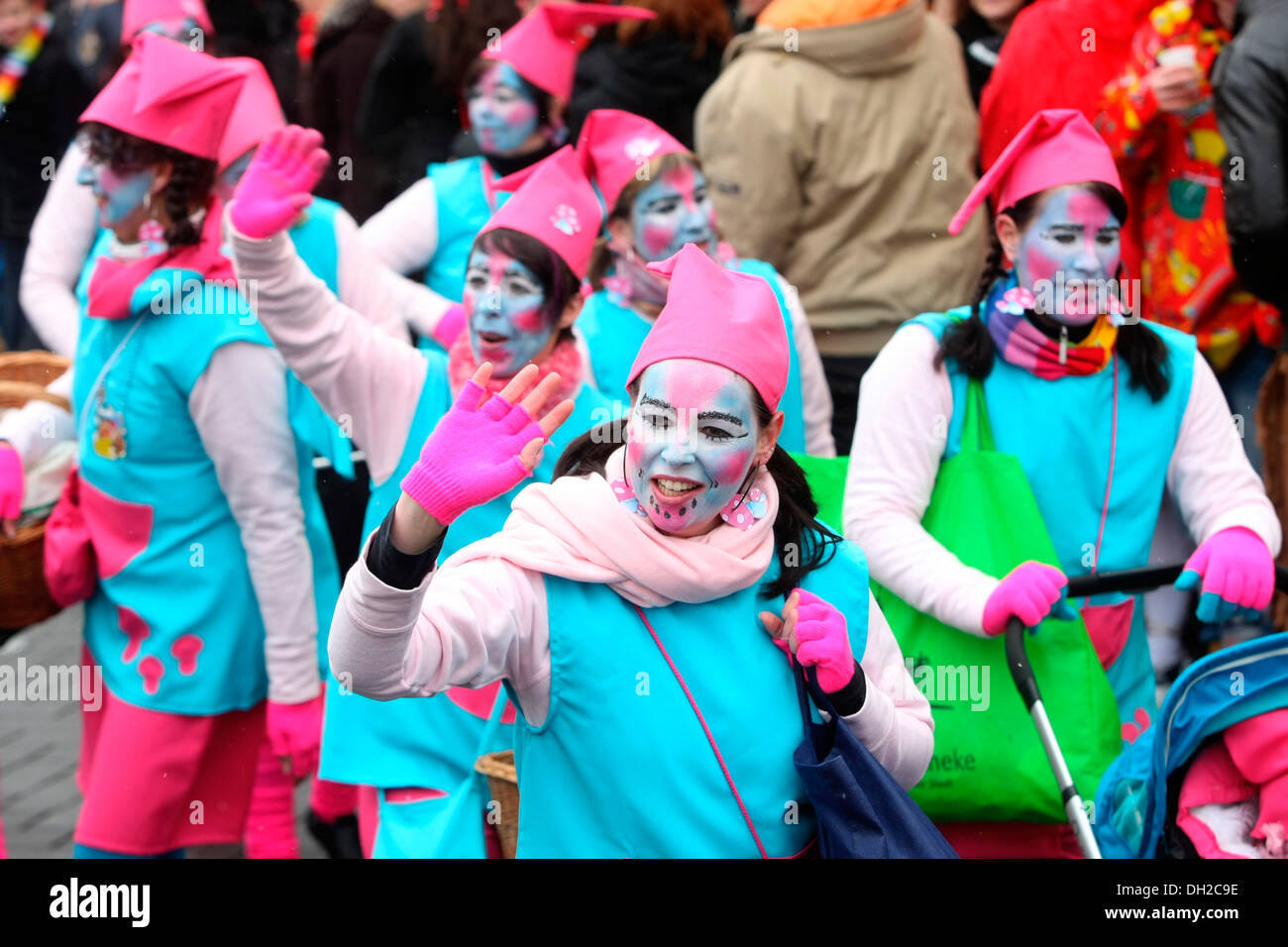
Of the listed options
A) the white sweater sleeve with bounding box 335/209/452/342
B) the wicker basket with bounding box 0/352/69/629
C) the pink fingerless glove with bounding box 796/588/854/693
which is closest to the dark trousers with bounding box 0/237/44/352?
the white sweater sleeve with bounding box 335/209/452/342

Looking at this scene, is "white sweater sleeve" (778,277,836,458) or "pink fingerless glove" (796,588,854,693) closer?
"pink fingerless glove" (796,588,854,693)

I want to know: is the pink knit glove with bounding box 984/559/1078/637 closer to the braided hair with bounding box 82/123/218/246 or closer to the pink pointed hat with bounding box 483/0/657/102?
the braided hair with bounding box 82/123/218/246

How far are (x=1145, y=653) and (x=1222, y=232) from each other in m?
1.61

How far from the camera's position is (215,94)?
4438mm

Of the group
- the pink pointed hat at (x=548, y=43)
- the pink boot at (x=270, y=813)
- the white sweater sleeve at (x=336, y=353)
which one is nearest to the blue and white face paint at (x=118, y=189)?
the white sweater sleeve at (x=336, y=353)

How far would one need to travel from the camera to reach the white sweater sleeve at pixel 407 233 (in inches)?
222

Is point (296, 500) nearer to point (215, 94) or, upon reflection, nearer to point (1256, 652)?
point (215, 94)

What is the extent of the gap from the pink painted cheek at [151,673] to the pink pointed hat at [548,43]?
232 centimetres

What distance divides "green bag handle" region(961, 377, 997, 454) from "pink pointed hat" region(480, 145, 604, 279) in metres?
0.95

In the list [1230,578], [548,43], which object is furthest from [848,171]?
[1230,578]

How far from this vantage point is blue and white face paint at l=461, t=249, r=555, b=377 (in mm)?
4039

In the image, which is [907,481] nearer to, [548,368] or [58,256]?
[548,368]

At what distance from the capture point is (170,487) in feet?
14.3
